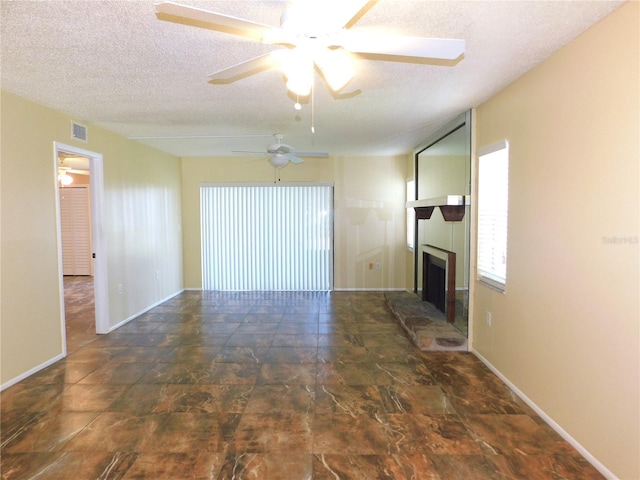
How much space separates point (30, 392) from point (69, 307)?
9.83 feet

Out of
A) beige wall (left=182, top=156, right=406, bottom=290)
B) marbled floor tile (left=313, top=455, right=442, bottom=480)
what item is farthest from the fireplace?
marbled floor tile (left=313, top=455, right=442, bottom=480)

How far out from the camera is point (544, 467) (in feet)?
6.22

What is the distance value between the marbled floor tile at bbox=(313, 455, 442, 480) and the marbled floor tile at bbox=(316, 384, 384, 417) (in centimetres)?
43

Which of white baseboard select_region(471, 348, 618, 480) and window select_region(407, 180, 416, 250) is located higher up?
window select_region(407, 180, 416, 250)

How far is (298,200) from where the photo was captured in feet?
20.5

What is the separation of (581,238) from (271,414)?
2.27 m

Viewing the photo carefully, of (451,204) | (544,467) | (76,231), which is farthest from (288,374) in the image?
(76,231)

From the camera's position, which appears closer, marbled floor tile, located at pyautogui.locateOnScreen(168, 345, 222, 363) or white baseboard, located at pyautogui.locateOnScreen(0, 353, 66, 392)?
white baseboard, located at pyautogui.locateOnScreen(0, 353, 66, 392)

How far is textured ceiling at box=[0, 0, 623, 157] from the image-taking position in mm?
1758

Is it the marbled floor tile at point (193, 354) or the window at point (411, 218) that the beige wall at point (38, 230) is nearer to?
the marbled floor tile at point (193, 354)

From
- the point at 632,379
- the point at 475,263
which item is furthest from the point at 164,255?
the point at 632,379

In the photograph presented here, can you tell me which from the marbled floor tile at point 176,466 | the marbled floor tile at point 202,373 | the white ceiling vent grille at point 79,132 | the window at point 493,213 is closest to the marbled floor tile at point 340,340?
the marbled floor tile at point 202,373

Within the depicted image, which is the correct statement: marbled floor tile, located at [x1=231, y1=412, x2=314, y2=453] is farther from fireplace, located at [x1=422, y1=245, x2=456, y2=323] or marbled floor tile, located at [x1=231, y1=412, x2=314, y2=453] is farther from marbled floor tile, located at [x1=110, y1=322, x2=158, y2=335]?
marbled floor tile, located at [x1=110, y1=322, x2=158, y2=335]

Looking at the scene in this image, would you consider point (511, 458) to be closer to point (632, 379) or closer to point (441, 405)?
point (441, 405)
